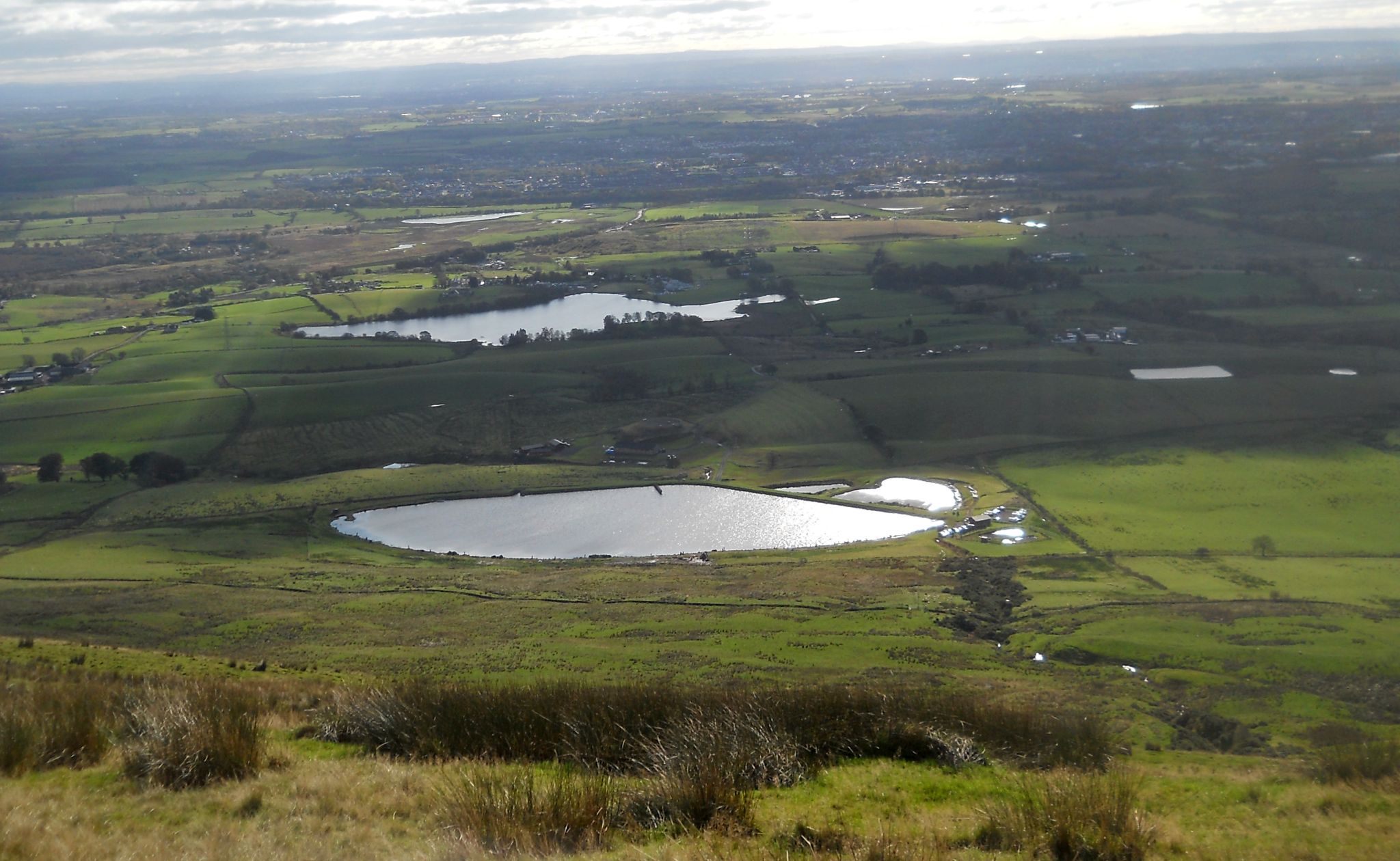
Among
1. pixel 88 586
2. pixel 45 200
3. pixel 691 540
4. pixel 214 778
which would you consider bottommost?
pixel 691 540

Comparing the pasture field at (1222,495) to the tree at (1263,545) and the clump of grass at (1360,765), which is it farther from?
the clump of grass at (1360,765)

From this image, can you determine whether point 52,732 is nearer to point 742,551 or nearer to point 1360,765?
point 1360,765

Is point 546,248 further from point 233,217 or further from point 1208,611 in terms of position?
point 1208,611

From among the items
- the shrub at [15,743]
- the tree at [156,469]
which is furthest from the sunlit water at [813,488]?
Answer: the shrub at [15,743]

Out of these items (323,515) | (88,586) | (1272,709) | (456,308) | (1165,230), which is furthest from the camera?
(1165,230)

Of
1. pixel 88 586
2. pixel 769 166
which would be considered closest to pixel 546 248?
pixel 769 166
